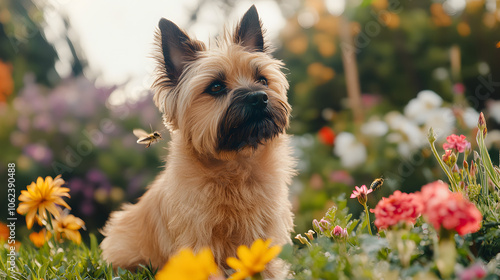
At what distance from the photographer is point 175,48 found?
8.07 feet

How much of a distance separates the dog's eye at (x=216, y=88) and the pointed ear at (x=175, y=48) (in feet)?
0.91

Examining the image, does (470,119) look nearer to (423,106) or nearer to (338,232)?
(423,106)

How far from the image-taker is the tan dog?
215 centimetres

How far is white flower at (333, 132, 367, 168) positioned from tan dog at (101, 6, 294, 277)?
2.28 meters

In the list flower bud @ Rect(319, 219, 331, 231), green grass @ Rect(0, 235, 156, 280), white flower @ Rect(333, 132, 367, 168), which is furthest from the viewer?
white flower @ Rect(333, 132, 367, 168)

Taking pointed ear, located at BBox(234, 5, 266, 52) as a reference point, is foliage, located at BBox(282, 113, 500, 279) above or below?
below

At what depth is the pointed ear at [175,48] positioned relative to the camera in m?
2.34

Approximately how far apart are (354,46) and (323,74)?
59 cm

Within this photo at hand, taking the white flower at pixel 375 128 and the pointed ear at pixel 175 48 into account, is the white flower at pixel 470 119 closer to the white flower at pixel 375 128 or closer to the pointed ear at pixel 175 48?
the white flower at pixel 375 128

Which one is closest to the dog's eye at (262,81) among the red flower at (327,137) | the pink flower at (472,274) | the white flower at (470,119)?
the pink flower at (472,274)

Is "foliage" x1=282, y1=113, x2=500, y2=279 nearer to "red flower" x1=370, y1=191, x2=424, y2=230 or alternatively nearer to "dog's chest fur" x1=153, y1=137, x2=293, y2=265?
"red flower" x1=370, y1=191, x2=424, y2=230

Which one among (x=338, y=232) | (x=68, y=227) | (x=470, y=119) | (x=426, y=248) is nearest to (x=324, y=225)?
(x=338, y=232)

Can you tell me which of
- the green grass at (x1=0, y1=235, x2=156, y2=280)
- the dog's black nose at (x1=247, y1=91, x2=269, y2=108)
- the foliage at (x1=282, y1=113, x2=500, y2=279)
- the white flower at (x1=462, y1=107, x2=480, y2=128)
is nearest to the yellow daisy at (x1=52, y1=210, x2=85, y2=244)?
the green grass at (x1=0, y1=235, x2=156, y2=280)

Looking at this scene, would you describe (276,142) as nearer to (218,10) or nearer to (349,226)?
(349,226)
